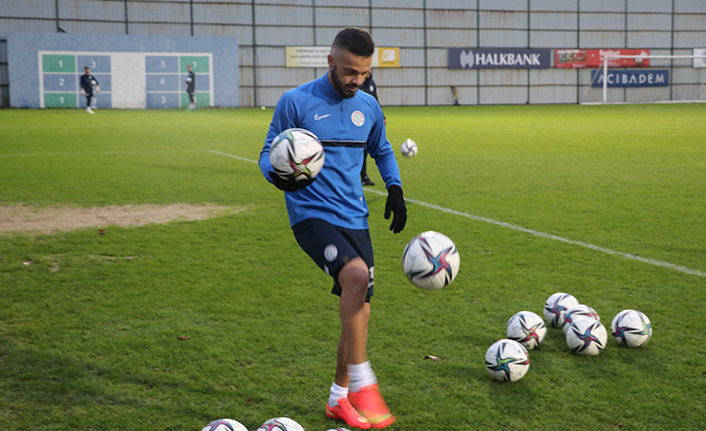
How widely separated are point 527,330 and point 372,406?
160 centimetres

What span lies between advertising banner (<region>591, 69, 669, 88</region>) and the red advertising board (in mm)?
522

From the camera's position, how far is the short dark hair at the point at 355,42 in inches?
143

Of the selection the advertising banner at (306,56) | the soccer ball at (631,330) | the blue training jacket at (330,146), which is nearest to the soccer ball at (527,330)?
the soccer ball at (631,330)

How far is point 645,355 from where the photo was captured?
14.9 ft

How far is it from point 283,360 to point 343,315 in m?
1.09

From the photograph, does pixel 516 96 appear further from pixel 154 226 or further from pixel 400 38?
pixel 154 226

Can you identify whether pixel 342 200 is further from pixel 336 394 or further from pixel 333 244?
pixel 336 394

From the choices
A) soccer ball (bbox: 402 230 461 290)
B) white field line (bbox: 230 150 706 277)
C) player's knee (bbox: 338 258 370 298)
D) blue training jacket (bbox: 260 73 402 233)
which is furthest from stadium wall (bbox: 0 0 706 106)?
player's knee (bbox: 338 258 370 298)

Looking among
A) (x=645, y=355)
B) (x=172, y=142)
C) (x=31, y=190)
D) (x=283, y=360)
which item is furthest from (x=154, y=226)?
(x=172, y=142)

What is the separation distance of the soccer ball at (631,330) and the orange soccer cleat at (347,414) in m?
1.93

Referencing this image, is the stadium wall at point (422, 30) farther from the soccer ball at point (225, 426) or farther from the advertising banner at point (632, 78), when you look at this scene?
the soccer ball at point (225, 426)

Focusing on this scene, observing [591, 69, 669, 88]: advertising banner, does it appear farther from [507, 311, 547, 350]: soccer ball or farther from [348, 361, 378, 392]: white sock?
[348, 361, 378, 392]: white sock

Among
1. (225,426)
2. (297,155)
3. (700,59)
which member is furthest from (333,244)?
(700,59)

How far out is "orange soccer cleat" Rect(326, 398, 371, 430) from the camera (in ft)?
11.9
